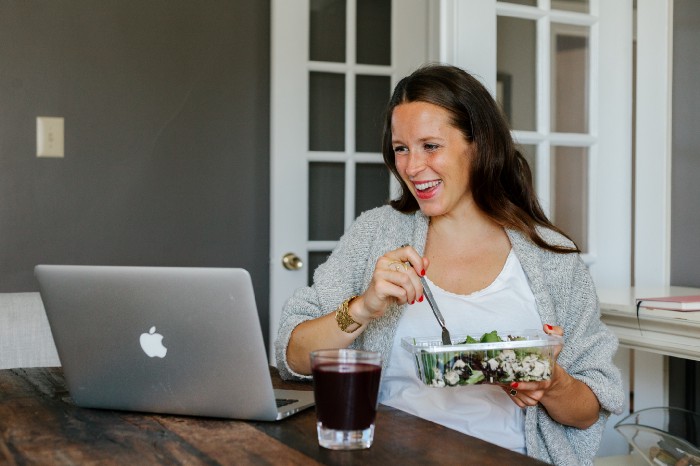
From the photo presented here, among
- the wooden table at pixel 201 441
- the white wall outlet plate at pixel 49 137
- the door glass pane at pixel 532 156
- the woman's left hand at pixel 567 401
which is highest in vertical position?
the white wall outlet plate at pixel 49 137

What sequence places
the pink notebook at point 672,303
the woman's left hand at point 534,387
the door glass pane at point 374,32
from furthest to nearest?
the door glass pane at point 374,32 < the pink notebook at point 672,303 < the woman's left hand at point 534,387

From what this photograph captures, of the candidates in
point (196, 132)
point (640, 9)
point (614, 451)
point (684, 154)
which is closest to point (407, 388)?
point (614, 451)

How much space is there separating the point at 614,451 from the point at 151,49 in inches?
79.9

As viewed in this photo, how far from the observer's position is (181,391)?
1189 mm

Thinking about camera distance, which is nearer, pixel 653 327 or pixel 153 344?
pixel 153 344

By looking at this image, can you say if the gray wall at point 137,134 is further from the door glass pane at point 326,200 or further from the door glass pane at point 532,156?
the door glass pane at point 532,156

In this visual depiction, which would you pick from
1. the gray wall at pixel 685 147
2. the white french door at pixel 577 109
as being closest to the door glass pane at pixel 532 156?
the white french door at pixel 577 109

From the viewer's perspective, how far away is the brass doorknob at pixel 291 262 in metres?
3.05

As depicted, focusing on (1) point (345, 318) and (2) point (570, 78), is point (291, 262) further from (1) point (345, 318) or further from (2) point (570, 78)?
(1) point (345, 318)

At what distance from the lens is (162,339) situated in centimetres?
116

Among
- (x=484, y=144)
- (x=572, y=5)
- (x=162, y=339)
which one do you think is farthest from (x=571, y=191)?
(x=162, y=339)

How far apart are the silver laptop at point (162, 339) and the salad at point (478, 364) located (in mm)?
213

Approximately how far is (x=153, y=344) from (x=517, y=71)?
5.26 feet

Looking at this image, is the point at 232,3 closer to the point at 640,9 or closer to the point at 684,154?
the point at 640,9
